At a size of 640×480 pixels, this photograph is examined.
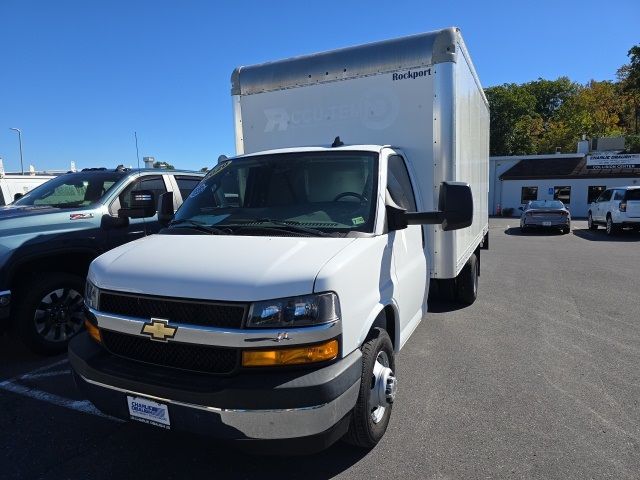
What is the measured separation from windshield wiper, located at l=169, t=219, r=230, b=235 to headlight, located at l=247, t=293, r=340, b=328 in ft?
3.10

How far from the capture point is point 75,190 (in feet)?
19.0

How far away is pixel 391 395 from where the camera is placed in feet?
10.0

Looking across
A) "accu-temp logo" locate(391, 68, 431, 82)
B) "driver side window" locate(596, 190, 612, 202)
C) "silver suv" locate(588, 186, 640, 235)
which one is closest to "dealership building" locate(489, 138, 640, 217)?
"driver side window" locate(596, 190, 612, 202)

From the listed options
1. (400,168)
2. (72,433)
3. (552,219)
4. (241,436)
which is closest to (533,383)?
(400,168)

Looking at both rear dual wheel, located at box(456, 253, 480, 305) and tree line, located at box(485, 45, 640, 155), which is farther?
tree line, located at box(485, 45, 640, 155)

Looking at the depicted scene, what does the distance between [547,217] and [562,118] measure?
47.2 meters

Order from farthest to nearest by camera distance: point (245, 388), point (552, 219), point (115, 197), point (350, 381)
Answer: point (552, 219)
point (115, 197)
point (350, 381)
point (245, 388)

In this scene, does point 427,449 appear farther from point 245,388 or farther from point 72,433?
point 72,433

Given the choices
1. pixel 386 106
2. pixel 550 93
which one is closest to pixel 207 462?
pixel 386 106

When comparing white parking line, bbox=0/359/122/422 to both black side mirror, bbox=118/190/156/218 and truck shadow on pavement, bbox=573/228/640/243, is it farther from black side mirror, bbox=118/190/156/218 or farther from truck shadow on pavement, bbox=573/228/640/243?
truck shadow on pavement, bbox=573/228/640/243

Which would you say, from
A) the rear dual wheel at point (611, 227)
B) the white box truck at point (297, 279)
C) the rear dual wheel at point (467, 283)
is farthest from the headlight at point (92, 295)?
the rear dual wheel at point (611, 227)

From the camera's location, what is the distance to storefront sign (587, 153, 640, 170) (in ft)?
105

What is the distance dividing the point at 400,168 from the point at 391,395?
1.95m

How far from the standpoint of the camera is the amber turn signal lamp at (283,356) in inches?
91.5
